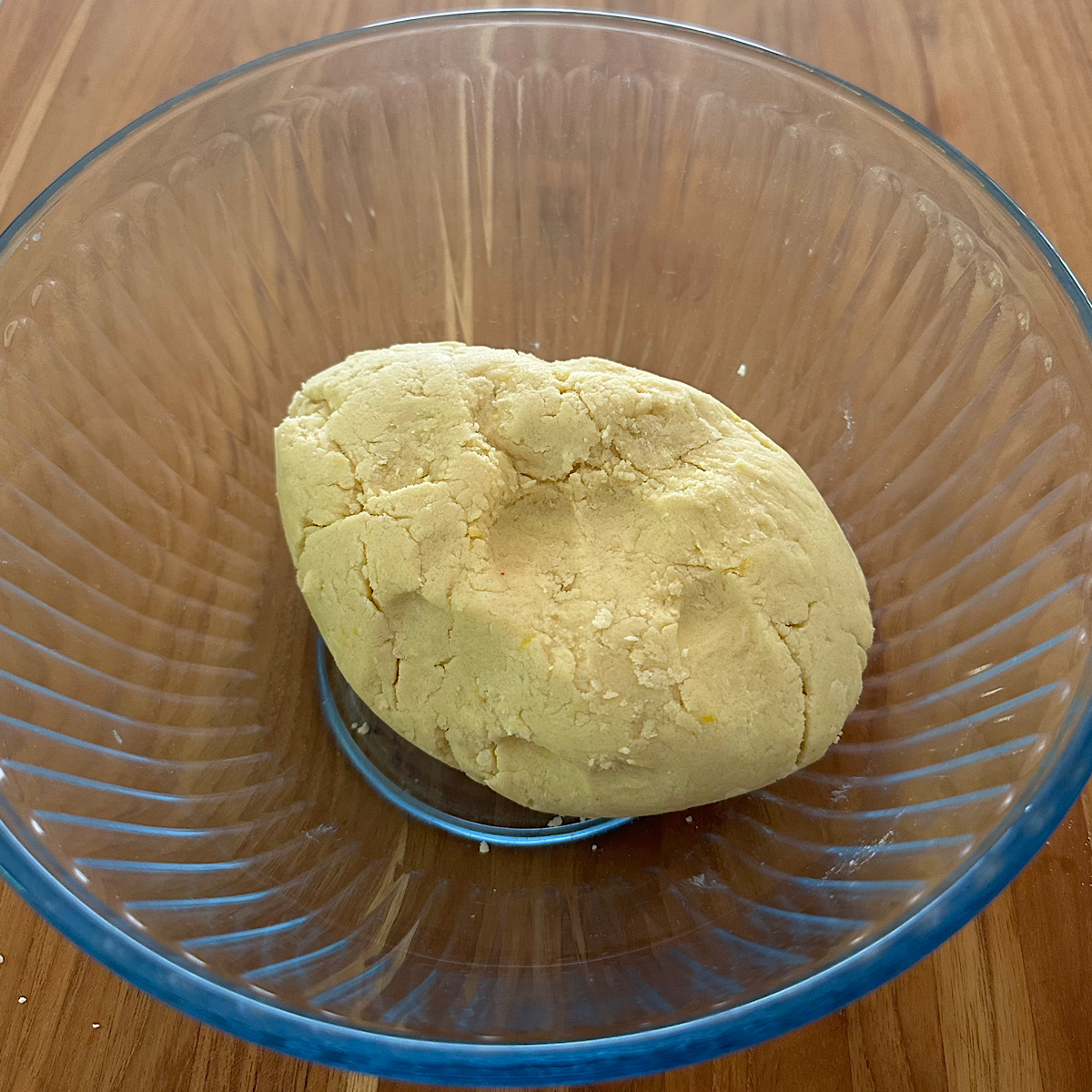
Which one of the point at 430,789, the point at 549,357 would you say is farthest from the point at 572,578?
the point at 549,357

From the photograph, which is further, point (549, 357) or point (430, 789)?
point (549, 357)

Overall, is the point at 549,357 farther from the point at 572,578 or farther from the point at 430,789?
the point at 430,789

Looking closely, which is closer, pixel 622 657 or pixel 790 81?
pixel 622 657

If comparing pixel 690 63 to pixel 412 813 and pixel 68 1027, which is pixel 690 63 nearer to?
pixel 412 813

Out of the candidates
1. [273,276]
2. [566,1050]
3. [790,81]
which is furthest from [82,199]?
[566,1050]

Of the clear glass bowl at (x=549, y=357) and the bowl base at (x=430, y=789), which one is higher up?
the clear glass bowl at (x=549, y=357)
